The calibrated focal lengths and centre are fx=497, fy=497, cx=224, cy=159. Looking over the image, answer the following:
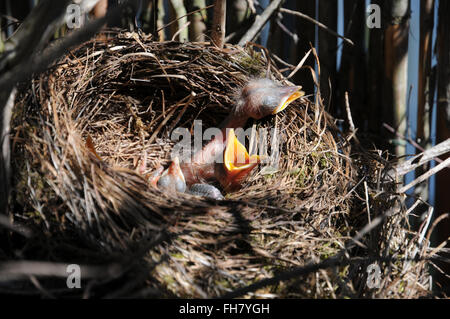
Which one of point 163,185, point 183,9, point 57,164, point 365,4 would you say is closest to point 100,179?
point 57,164

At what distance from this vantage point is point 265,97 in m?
1.39

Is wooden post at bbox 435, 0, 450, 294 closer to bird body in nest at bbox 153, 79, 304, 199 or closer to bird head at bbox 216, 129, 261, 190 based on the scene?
bird body in nest at bbox 153, 79, 304, 199

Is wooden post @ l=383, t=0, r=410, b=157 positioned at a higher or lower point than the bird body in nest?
higher

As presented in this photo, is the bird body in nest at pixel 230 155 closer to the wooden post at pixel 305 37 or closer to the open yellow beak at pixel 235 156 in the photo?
the open yellow beak at pixel 235 156

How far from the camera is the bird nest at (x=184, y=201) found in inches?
37.1

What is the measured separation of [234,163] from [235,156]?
2cm

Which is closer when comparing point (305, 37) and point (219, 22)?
point (219, 22)

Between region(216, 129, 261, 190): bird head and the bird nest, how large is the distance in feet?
0.14

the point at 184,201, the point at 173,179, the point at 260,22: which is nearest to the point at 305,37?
the point at 260,22

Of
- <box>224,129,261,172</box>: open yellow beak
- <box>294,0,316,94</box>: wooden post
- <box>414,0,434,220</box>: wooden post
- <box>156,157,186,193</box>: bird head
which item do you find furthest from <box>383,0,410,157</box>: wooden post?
<box>156,157,186,193</box>: bird head

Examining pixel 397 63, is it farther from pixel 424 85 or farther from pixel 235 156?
pixel 235 156

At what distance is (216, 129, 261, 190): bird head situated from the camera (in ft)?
4.66

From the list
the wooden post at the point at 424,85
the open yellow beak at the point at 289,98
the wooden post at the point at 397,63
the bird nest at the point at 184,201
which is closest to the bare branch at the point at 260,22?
the bird nest at the point at 184,201

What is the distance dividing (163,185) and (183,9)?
0.54 meters
